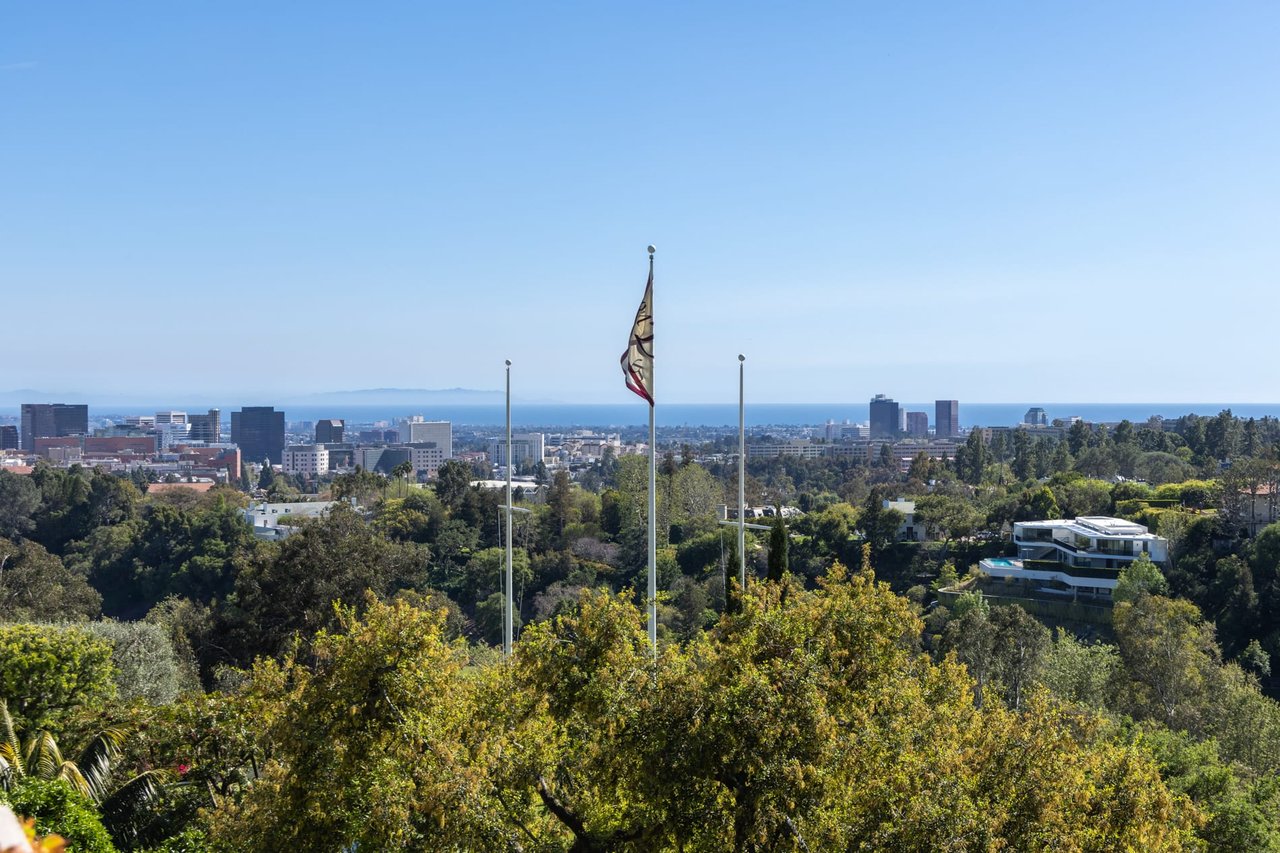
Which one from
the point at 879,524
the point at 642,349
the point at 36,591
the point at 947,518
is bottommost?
the point at 36,591

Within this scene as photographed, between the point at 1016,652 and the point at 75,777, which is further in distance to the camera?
the point at 1016,652

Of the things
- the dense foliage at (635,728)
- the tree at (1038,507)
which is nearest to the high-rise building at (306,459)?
the tree at (1038,507)

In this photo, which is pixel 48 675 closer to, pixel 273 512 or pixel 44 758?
pixel 44 758

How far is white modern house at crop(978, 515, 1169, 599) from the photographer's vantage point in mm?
38531

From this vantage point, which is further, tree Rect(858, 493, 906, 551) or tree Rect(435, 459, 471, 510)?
tree Rect(435, 459, 471, 510)

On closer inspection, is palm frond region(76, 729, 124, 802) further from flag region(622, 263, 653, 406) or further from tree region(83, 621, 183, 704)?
tree region(83, 621, 183, 704)

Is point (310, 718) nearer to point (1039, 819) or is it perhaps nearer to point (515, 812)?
point (515, 812)

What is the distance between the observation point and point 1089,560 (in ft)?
129

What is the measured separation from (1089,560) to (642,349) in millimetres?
30562

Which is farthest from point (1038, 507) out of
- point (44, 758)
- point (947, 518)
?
point (44, 758)

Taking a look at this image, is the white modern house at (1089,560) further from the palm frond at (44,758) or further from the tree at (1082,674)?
the palm frond at (44,758)

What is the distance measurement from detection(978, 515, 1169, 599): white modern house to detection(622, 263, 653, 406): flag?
2936 cm

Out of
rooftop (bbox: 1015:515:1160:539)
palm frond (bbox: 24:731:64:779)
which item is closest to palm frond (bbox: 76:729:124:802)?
palm frond (bbox: 24:731:64:779)

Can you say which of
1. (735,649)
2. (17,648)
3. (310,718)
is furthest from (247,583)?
(735,649)
